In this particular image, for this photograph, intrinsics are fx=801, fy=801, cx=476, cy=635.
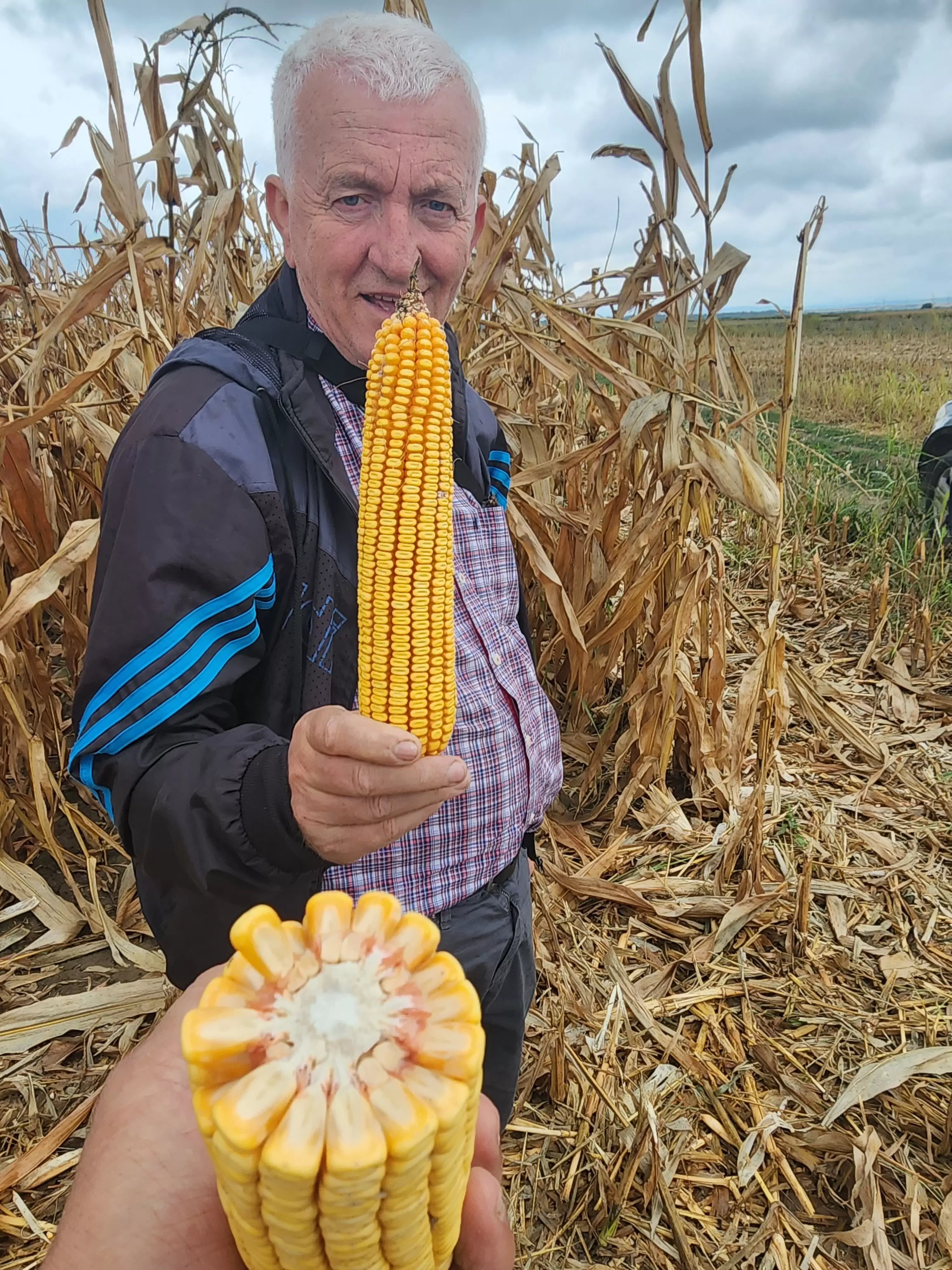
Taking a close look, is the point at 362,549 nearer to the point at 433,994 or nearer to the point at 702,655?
the point at 433,994

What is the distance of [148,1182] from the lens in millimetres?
843

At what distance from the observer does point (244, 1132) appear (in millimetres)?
668

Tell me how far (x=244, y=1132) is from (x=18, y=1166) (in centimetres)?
209

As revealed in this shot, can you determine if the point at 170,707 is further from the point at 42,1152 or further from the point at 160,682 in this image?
the point at 42,1152

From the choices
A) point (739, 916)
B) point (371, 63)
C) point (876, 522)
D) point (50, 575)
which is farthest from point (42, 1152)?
point (876, 522)

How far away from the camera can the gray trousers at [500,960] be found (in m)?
1.83

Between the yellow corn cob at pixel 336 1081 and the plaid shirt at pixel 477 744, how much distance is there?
0.82 m

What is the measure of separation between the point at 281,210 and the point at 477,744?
130cm

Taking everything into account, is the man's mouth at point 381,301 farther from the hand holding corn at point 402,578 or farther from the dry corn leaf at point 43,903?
the dry corn leaf at point 43,903

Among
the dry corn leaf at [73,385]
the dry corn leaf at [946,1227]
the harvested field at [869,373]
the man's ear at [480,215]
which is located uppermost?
the harvested field at [869,373]

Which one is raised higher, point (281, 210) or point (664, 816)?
point (281, 210)

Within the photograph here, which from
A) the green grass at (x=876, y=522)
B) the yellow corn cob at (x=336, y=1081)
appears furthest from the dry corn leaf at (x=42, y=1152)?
the green grass at (x=876, y=522)

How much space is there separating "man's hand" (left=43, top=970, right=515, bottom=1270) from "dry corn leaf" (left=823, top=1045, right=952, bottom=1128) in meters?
2.05

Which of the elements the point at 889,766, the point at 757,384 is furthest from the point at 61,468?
the point at 757,384
